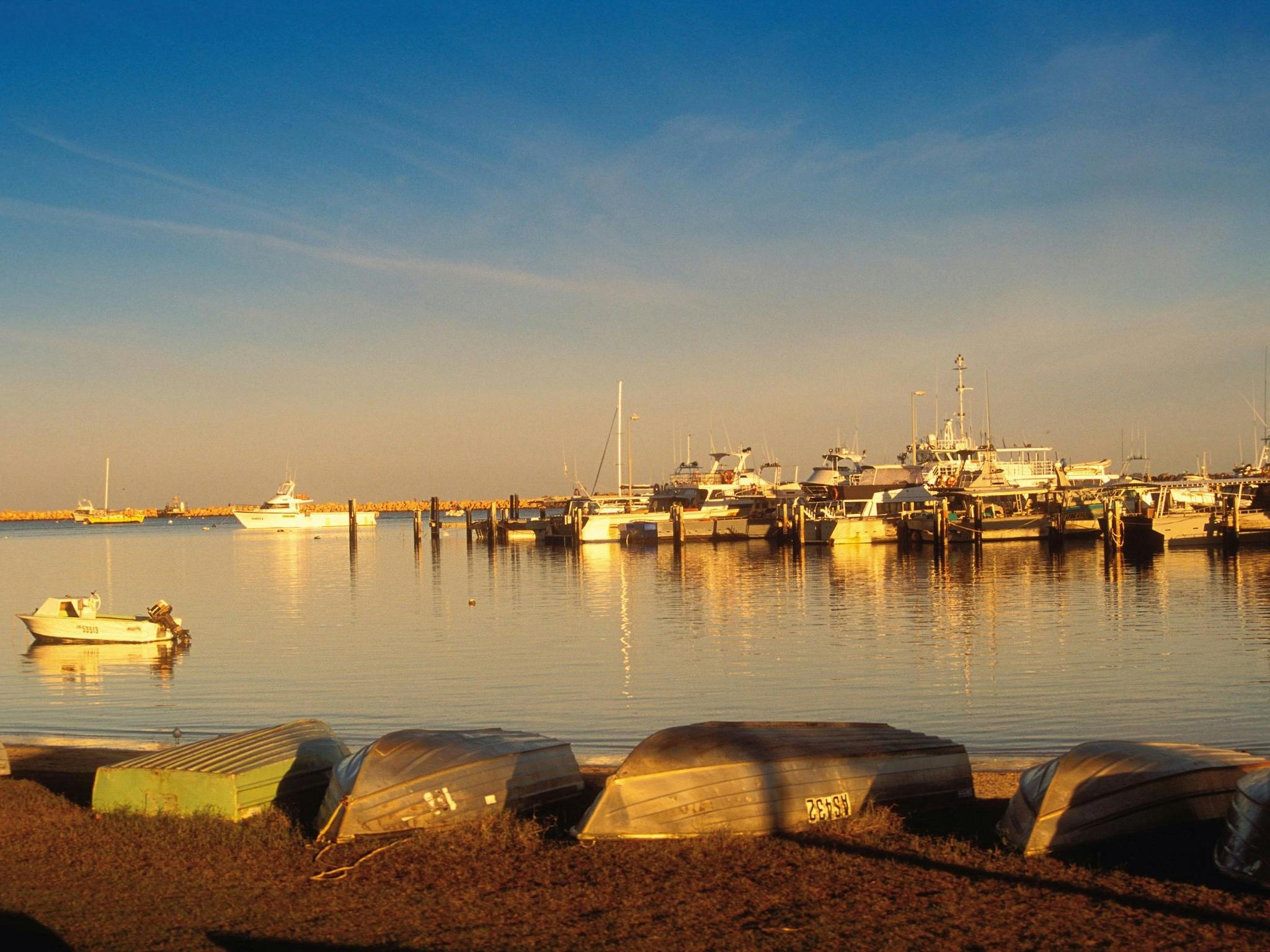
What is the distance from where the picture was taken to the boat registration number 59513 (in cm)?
1022

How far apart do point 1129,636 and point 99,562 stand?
231ft

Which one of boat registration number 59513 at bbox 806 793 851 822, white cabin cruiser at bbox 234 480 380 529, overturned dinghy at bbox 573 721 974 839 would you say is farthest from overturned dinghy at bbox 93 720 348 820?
white cabin cruiser at bbox 234 480 380 529

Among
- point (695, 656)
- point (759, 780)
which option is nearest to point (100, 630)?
point (695, 656)

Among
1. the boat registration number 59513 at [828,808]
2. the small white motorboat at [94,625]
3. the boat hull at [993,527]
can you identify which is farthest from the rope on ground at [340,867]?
the boat hull at [993,527]

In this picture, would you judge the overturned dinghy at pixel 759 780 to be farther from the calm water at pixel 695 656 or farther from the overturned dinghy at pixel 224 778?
the calm water at pixel 695 656

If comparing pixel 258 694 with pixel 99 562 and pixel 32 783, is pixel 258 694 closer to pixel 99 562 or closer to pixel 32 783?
pixel 32 783

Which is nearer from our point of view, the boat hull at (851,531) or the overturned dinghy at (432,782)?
the overturned dinghy at (432,782)

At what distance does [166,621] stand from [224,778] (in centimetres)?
2238

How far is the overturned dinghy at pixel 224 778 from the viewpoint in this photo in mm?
10555

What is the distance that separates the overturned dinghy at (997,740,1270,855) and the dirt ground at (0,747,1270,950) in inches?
6.8

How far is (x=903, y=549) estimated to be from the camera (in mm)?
72188

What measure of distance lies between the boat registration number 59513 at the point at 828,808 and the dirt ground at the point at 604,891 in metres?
0.14

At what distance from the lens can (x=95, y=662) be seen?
29359 mm

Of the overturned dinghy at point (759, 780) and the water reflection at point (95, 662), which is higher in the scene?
the overturned dinghy at point (759, 780)
